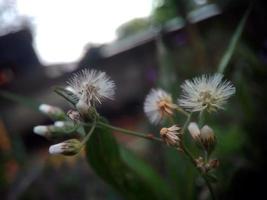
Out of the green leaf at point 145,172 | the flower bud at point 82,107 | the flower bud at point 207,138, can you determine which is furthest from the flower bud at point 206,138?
the green leaf at point 145,172

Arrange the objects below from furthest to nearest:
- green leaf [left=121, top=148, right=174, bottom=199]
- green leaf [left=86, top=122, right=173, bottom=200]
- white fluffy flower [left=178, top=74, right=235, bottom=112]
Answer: green leaf [left=121, top=148, right=174, bottom=199] → green leaf [left=86, top=122, right=173, bottom=200] → white fluffy flower [left=178, top=74, right=235, bottom=112]

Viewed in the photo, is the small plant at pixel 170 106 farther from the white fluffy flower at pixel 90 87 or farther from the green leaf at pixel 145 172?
the green leaf at pixel 145 172

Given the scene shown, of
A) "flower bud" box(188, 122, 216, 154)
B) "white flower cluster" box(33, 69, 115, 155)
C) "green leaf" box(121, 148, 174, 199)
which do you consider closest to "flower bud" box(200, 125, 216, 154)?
"flower bud" box(188, 122, 216, 154)

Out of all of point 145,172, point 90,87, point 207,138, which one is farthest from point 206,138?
point 145,172

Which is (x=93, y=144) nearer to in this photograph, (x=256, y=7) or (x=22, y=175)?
(x=256, y=7)

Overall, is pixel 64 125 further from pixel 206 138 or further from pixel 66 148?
pixel 206 138

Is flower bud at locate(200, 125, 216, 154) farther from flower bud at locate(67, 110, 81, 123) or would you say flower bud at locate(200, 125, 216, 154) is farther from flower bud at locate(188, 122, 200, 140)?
flower bud at locate(67, 110, 81, 123)

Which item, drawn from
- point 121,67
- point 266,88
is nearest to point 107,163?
point 266,88
